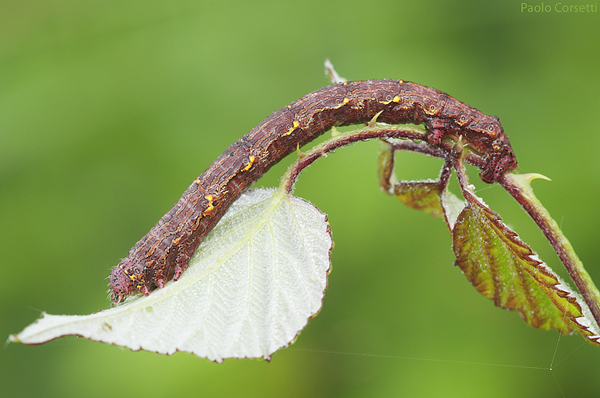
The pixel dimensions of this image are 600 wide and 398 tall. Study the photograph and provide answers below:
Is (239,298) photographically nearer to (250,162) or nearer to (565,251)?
(250,162)

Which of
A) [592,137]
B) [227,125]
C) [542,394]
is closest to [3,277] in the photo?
[227,125]

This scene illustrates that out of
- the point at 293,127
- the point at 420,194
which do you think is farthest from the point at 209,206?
the point at 420,194

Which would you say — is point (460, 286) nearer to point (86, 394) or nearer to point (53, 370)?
point (86, 394)

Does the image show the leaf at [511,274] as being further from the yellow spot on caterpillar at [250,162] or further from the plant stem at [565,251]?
the yellow spot on caterpillar at [250,162]

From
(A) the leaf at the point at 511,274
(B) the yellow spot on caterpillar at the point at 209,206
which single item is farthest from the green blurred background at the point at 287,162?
(B) the yellow spot on caterpillar at the point at 209,206

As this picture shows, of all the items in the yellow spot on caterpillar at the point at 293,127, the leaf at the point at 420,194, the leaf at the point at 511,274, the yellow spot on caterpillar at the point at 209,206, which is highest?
the yellow spot on caterpillar at the point at 293,127
